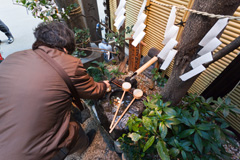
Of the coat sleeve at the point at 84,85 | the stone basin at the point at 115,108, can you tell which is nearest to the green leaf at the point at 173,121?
the stone basin at the point at 115,108

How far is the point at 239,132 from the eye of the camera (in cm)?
208

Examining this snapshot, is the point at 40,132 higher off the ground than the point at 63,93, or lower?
lower

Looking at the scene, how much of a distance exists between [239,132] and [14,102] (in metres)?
3.58

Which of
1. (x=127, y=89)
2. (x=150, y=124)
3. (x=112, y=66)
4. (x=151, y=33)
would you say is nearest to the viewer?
(x=150, y=124)

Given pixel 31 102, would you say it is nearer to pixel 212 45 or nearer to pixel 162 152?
pixel 162 152

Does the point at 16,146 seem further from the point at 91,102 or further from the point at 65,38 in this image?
the point at 91,102

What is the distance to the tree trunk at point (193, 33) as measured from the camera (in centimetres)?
76

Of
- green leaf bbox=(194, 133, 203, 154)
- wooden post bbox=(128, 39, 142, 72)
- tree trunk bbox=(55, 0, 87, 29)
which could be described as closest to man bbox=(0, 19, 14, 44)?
tree trunk bbox=(55, 0, 87, 29)

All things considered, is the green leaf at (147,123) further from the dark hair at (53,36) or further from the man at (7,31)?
the man at (7,31)

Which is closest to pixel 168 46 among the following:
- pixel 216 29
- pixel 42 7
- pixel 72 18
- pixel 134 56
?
pixel 216 29

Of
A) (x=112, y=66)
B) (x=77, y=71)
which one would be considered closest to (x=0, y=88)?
(x=77, y=71)

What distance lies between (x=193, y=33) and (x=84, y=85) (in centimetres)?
132

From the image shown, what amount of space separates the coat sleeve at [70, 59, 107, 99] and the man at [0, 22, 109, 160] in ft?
0.04

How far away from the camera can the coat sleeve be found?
133 cm
